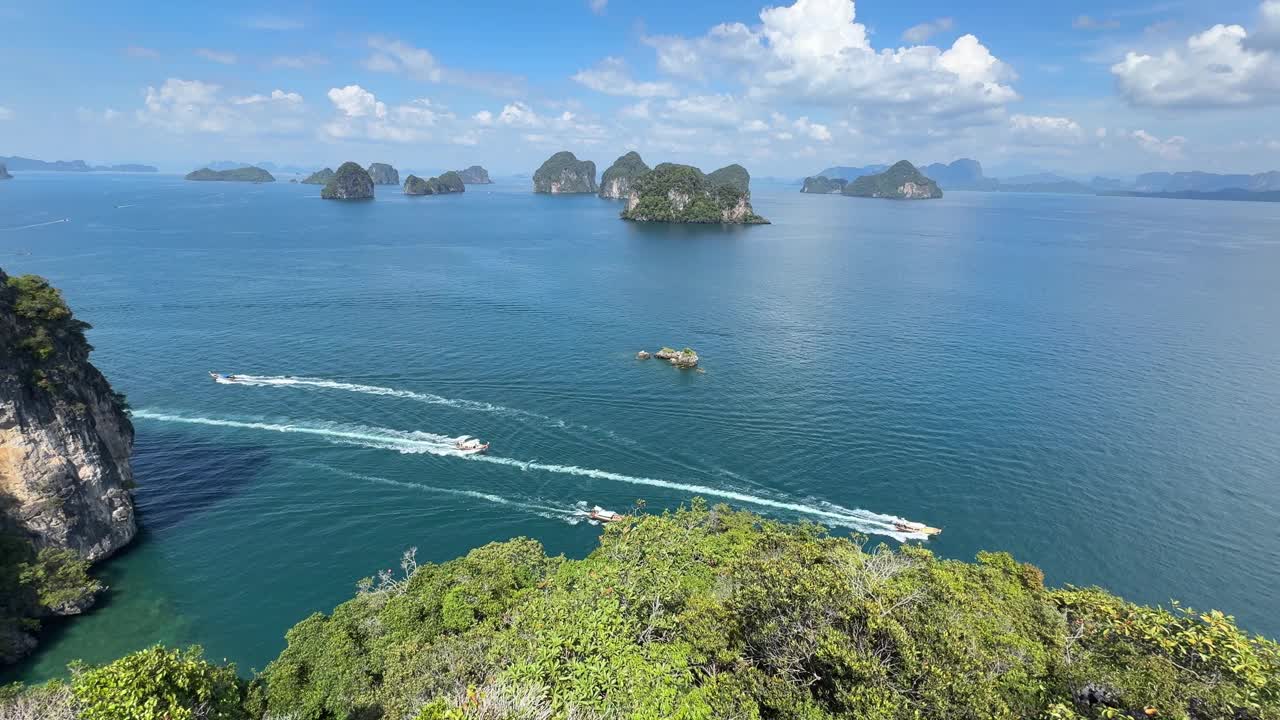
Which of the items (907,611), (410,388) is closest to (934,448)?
(907,611)

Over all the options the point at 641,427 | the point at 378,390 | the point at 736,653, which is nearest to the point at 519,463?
the point at 641,427

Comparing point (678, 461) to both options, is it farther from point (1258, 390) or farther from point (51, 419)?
point (1258, 390)

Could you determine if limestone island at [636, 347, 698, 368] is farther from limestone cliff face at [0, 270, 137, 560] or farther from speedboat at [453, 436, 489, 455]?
limestone cliff face at [0, 270, 137, 560]

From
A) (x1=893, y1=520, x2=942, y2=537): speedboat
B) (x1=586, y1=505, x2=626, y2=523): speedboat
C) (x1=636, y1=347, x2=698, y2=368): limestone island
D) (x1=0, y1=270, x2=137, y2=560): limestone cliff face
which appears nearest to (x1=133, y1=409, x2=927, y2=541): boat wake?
(x1=893, y1=520, x2=942, y2=537): speedboat

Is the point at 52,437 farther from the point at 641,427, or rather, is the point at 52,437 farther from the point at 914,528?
the point at 914,528

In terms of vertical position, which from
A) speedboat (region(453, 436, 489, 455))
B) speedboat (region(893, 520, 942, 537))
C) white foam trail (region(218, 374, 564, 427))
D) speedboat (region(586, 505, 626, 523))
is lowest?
speedboat (region(893, 520, 942, 537))

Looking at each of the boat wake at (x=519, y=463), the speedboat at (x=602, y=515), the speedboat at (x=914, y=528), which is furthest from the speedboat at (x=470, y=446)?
the speedboat at (x=914, y=528)

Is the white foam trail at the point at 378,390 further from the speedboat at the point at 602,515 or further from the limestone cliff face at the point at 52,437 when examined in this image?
the limestone cliff face at the point at 52,437
